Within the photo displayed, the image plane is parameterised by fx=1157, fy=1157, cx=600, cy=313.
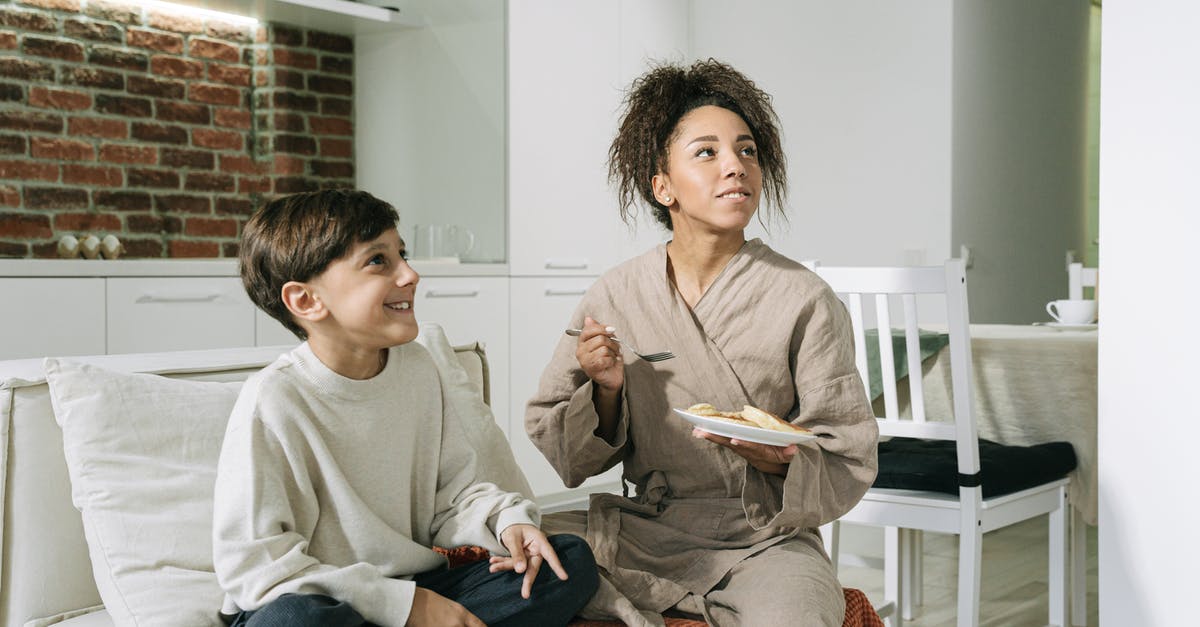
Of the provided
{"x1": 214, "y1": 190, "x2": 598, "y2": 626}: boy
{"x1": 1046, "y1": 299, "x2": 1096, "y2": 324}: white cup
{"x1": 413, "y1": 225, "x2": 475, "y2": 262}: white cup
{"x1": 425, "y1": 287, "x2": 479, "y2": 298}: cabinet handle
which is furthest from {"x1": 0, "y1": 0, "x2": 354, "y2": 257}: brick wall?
{"x1": 1046, "y1": 299, "x2": 1096, "y2": 324}: white cup

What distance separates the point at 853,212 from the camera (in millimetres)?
4734

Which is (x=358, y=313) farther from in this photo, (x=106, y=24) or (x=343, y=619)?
(x=106, y=24)

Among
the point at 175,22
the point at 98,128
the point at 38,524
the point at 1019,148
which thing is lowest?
the point at 38,524

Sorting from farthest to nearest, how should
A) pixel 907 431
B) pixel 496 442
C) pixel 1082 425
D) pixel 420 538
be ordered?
pixel 1082 425 < pixel 907 431 < pixel 496 442 < pixel 420 538

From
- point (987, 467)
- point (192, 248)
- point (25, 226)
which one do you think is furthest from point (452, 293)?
Answer: point (987, 467)

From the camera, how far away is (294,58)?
14.1ft

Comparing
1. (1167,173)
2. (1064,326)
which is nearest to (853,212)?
(1064,326)

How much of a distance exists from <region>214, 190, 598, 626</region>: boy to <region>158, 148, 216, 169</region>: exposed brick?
8.55 feet

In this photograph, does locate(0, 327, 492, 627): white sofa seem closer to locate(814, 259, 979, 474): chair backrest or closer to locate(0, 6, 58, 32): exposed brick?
locate(814, 259, 979, 474): chair backrest

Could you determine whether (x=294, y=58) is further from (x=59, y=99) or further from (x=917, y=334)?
(x=917, y=334)

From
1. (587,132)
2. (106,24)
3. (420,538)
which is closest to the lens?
(420,538)

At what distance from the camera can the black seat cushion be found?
245 cm

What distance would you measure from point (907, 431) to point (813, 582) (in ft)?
3.75

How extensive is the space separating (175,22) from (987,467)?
9.96ft
